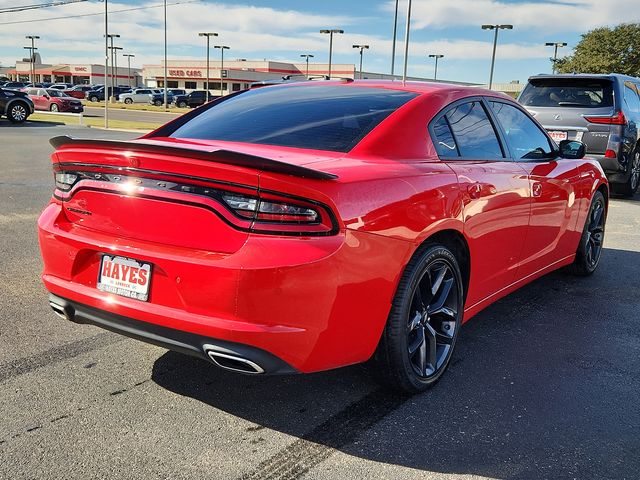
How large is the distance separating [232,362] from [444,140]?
174cm

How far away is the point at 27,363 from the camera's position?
3.45 meters

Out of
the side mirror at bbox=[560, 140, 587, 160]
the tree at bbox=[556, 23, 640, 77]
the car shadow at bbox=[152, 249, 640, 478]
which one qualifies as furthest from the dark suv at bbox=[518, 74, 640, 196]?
the tree at bbox=[556, 23, 640, 77]

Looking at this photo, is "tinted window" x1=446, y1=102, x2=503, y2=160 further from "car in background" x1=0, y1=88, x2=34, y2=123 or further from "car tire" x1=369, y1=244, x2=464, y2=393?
"car in background" x1=0, y1=88, x2=34, y2=123

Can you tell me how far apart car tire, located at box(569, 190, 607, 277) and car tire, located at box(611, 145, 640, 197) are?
5.49 meters

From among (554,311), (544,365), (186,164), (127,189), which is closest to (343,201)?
(186,164)

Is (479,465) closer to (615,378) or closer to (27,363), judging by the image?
(615,378)

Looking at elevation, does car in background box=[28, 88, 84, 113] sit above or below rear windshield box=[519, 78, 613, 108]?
below

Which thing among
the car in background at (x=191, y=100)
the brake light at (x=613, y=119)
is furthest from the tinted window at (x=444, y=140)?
the car in background at (x=191, y=100)

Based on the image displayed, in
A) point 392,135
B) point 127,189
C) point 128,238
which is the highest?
point 392,135

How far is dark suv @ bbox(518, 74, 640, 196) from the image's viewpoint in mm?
9984

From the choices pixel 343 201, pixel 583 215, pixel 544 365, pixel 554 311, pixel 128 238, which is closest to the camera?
pixel 343 201

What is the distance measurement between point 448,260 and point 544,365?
1.01 m

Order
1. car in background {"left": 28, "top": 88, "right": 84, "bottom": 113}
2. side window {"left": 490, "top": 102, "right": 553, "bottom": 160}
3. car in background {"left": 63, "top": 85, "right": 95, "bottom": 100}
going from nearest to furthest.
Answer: side window {"left": 490, "top": 102, "right": 553, "bottom": 160}
car in background {"left": 28, "top": 88, "right": 84, "bottom": 113}
car in background {"left": 63, "top": 85, "right": 95, "bottom": 100}

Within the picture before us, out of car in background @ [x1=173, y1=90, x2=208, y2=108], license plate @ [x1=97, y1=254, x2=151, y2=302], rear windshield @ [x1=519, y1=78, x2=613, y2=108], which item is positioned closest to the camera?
license plate @ [x1=97, y1=254, x2=151, y2=302]
